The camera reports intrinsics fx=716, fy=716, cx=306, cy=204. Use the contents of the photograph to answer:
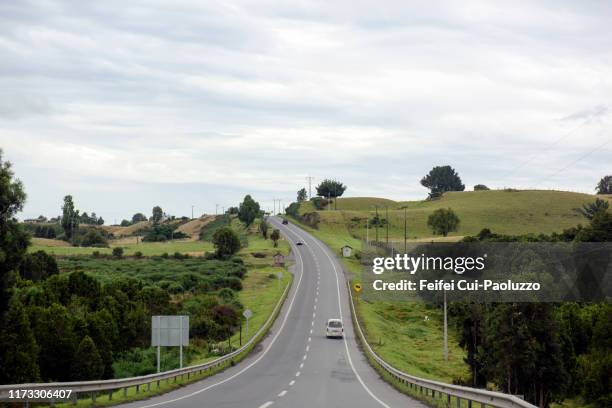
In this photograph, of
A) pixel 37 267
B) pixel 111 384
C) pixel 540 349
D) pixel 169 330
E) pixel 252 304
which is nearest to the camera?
pixel 111 384

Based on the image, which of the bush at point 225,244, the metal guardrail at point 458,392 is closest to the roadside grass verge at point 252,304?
the bush at point 225,244

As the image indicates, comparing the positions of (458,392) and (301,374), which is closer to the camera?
(458,392)

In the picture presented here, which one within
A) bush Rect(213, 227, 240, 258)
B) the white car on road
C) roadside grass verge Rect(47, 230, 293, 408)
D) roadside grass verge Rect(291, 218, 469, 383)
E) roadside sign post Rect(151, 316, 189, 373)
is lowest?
roadside grass verge Rect(291, 218, 469, 383)

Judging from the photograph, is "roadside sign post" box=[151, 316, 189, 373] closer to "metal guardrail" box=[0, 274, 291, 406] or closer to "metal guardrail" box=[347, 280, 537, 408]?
"metal guardrail" box=[0, 274, 291, 406]

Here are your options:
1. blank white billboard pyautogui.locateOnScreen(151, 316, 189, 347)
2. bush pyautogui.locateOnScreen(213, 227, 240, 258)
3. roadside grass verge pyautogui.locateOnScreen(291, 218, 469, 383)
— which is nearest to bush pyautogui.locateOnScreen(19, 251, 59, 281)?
roadside grass verge pyautogui.locateOnScreen(291, 218, 469, 383)

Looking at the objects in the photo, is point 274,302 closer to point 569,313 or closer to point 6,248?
point 569,313

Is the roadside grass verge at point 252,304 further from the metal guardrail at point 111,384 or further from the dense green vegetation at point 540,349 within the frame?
the dense green vegetation at point 540,349

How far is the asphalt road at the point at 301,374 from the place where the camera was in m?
25.2

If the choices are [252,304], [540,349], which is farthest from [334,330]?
[252,304]

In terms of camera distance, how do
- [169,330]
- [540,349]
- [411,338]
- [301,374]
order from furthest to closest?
[411,338], [540,349], [301,374], [169,330]

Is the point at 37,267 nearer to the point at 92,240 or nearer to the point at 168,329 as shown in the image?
the point at 168,329

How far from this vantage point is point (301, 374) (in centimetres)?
4184

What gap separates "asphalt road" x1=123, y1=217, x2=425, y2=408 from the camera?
25.2 meters

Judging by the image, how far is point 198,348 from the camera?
6066 cm
